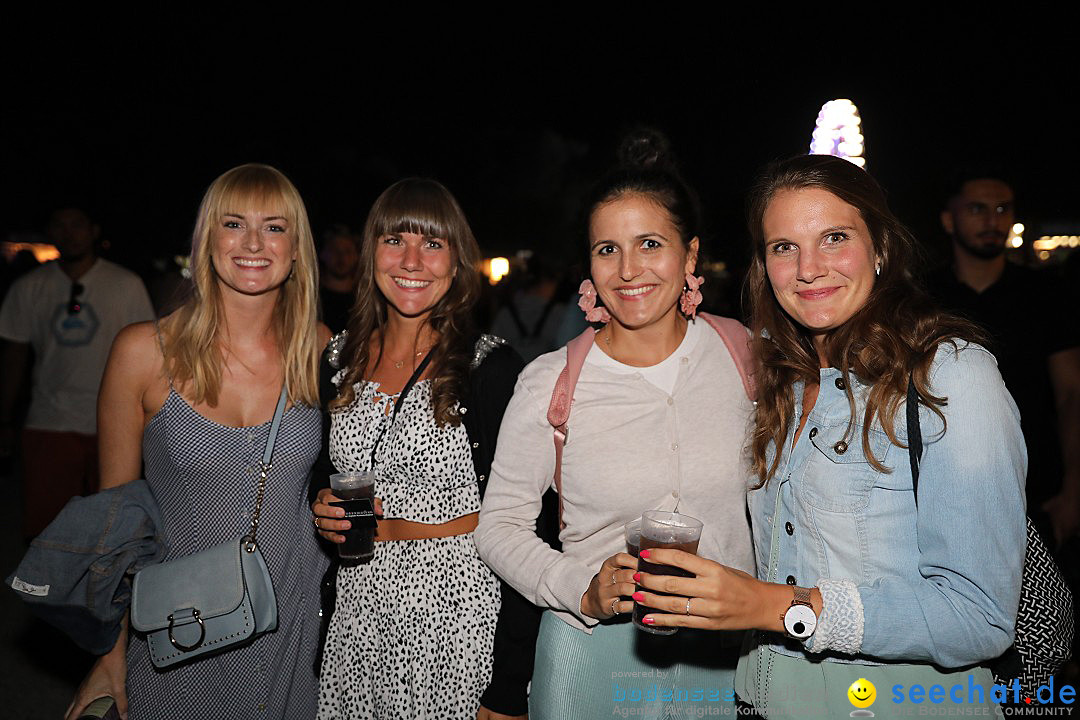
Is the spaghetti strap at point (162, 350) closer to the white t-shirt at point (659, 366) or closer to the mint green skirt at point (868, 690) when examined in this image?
the white t-shirt at point (659, 366)

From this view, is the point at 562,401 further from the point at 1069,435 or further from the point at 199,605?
the point at 1069,435

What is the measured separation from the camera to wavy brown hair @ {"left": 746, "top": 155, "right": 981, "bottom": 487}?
5.62 feet

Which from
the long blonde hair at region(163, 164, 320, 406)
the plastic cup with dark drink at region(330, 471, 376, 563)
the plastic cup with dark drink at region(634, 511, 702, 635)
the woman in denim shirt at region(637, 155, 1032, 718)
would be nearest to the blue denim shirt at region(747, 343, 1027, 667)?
the woman in denim shirt at region(637, 155, 1032, 718)

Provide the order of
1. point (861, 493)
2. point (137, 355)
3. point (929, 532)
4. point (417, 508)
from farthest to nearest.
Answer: point (137, 355) → point (417, 508) → point (861, 493) → point (929, 532)

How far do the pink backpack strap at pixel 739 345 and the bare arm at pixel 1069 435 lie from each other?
2.55 meters

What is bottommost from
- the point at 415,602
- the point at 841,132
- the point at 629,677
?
the point at 629,677

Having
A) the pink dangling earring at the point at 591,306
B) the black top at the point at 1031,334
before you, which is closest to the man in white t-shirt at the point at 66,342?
the pink dangling earring at the point at 591,306

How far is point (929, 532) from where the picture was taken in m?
1.64

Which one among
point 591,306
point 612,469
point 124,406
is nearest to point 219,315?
point 124,406

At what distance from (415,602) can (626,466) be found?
3.09 feet

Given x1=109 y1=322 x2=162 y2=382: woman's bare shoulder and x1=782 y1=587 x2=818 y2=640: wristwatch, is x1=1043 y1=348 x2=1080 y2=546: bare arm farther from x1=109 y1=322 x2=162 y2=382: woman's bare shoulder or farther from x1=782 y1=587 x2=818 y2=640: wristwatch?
x1=109 y1=322 x2=162 y2=382: woman's bare shoulder

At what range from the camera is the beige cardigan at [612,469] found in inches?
86.8

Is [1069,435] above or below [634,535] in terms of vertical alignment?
above

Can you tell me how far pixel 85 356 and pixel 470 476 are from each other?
437cm
